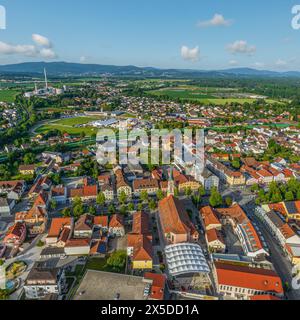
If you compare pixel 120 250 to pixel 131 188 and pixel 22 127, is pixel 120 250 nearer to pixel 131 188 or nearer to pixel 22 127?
pixel 131 188

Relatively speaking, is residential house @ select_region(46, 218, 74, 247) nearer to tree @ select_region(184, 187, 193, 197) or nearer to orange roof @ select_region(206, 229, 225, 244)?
orange roof @ select_region(206, 229, 225, 244)

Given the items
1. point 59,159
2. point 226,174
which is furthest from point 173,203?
point 59,159

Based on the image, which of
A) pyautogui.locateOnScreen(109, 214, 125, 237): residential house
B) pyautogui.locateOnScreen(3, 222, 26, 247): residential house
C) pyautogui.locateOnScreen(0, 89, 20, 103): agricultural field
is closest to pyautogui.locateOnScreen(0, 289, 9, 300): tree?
pyautogui.locateOnScreen(3, 222, 26, 247): residential house

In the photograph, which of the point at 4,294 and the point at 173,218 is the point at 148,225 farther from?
the point at 4,294

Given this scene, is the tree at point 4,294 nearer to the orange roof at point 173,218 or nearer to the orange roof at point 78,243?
the orange roof at point 78,243

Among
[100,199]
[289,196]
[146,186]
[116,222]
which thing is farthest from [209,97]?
[116,222]

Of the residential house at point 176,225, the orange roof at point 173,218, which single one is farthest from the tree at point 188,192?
the residential house at point 176,225
